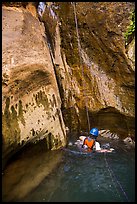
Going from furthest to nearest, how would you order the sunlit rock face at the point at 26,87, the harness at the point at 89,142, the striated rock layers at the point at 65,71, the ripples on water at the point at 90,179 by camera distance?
1. the harness at the point at 89,142
2. the striated rock layers at the point at 65,71
3. the sunlit rock face at the point at 26,87
4. the ripples on water at the point at 90,179

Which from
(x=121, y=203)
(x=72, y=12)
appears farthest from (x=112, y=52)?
(x=121, y=203)

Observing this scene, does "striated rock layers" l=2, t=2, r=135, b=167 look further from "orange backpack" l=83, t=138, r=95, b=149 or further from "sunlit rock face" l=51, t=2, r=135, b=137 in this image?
"orange backpack" l=83, t=138, r=95, b=149

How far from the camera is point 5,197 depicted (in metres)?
4.80

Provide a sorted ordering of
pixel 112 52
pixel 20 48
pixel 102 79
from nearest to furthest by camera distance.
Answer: pixel 20 48
pixel 112 52
pixel 102 79

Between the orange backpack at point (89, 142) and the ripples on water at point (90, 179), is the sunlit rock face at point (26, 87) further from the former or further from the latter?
the ripples on water at point (90, 179)

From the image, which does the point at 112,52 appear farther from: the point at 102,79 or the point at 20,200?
the point at 20,200

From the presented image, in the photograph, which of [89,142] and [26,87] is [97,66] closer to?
[89,142]

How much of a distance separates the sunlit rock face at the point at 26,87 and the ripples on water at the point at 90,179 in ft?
3.38

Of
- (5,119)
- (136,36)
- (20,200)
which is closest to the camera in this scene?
(20,200)

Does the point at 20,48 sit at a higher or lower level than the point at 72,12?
lower

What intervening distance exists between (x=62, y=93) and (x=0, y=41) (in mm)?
3448

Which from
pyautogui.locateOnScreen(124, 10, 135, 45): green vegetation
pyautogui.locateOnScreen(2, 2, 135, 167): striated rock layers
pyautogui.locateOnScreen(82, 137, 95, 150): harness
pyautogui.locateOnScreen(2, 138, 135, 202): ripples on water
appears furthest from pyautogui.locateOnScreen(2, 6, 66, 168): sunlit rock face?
pyautogui.locateOnScreen(124, 10, 135, 45): green vegetation

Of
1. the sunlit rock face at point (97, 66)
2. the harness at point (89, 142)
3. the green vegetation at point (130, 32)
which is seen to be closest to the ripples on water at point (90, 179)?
the harness at point (89, 142)

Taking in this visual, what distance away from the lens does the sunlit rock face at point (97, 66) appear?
698 cm
